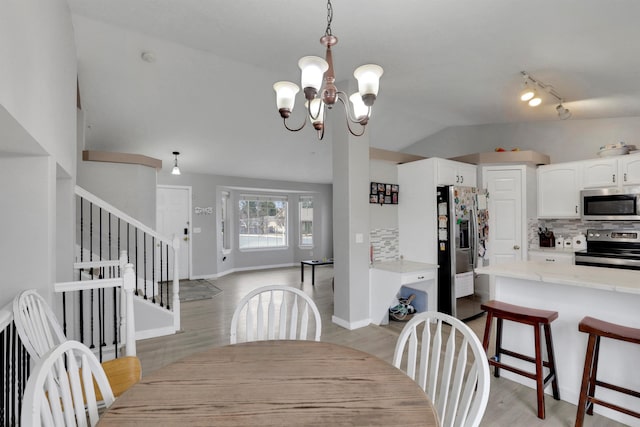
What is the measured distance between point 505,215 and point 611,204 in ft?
3.57

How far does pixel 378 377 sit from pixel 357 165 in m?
2.67

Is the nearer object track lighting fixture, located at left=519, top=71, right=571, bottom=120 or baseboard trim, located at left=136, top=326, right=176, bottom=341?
track lighting fixture, located at left=519, top=71, right=571, bottom=120

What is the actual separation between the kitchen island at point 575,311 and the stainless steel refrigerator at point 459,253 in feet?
3.65

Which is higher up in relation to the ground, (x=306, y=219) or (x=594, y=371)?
(x=306, y=219)

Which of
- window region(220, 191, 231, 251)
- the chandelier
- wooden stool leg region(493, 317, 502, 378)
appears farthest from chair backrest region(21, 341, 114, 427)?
window region(220, 191, 231, 251)

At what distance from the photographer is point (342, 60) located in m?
3.08

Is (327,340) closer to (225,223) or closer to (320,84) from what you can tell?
(320,84)

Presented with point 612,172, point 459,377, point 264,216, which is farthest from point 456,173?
point 264,216

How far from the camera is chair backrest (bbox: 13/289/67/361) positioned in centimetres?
143

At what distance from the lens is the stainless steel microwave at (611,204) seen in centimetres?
367

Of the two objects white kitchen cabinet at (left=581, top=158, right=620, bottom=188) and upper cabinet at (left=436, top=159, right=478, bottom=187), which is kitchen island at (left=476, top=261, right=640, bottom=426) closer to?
upper cabinet at (left=436, top=159, right=478, bottom=187)

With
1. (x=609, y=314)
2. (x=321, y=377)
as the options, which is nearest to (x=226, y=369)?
(x=321, y=377)

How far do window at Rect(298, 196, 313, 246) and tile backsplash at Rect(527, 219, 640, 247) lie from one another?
16.7 feet

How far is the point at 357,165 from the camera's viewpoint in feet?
11.8
